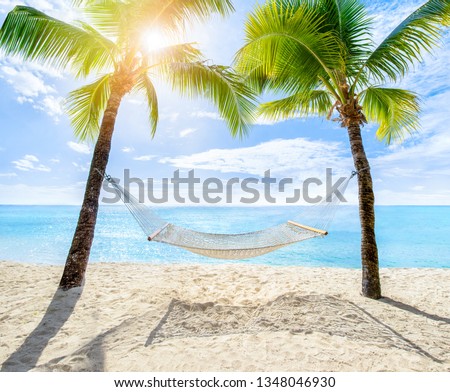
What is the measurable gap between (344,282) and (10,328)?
3.36m

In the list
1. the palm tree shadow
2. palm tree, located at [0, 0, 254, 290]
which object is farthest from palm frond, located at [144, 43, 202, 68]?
the palm tree shadow

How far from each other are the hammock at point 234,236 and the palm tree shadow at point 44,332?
89 centimetres

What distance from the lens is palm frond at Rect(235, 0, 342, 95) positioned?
239 centimetres

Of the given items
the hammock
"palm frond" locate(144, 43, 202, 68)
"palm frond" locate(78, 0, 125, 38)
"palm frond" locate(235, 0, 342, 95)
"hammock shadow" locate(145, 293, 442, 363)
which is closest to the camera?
"hammock shadow" locate(145, 293, 442, 363)

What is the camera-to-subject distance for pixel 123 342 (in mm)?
1675

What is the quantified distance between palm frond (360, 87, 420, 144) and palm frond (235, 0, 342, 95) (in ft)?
2.56

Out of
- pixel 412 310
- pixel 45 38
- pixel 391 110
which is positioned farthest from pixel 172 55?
pixel 412 310

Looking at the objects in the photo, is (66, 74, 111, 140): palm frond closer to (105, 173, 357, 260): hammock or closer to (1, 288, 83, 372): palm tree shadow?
(105, 173, 357, 260): hammock

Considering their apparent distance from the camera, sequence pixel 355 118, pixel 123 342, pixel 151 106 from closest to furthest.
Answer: pixel 123 342 → pixel 355 118 → pixel 151 106

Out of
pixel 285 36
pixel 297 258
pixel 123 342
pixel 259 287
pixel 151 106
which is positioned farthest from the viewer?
pixel 297 258

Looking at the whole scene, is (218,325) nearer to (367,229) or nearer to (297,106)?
(367,229)

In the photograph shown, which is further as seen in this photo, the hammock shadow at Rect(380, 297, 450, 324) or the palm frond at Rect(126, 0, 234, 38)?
the palm frond at Rect(126, 0, 234, 38)
